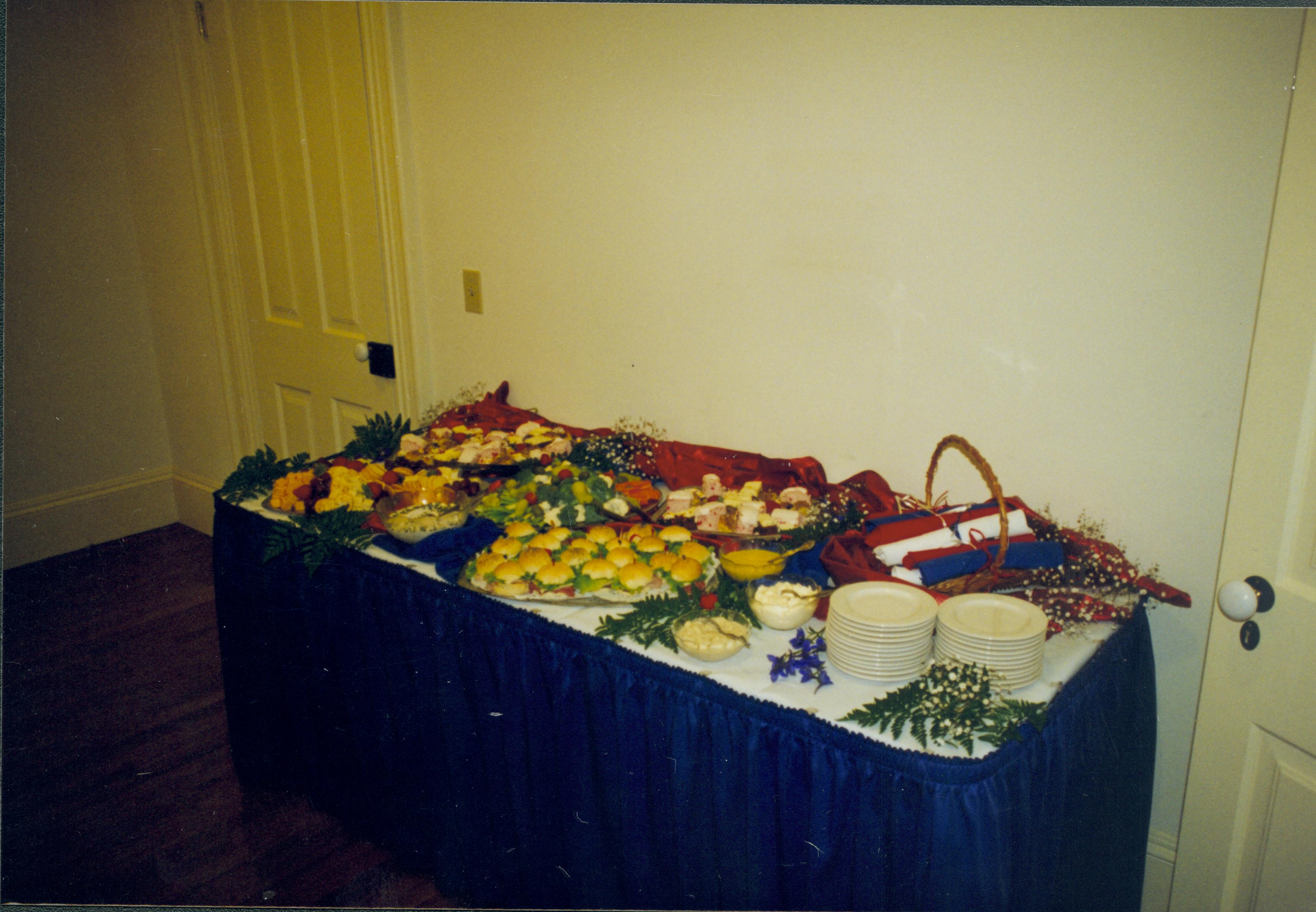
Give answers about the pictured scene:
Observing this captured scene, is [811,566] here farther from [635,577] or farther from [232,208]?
[232,208]

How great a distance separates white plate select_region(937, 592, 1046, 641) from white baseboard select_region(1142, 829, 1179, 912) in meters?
0.85

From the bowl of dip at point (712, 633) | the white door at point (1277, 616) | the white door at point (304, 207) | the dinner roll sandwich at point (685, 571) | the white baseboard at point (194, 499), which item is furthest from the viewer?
the white baseboard at point (194, 499)

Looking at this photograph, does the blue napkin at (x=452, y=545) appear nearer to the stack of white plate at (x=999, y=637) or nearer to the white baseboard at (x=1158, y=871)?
the stack of white plate at (x=999, y=637)

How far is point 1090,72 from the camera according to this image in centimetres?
171

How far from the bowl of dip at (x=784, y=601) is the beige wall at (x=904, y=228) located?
0.60 metres

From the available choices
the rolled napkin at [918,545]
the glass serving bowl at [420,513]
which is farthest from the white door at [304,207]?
the rolled napkin at [918,545]

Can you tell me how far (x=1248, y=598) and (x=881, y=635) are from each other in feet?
1.90

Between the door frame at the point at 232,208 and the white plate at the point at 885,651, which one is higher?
the door frame at the point at 232,208

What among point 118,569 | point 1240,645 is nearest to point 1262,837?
point 1240,645

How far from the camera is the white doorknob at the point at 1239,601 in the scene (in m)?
1.38

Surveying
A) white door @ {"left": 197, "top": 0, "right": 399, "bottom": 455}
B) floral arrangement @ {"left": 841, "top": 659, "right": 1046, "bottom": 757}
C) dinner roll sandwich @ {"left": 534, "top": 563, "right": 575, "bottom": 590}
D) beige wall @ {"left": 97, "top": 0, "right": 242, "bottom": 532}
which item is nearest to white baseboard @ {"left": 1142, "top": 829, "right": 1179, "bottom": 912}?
floral arrangement @ {"left": 841, "top": 659, "right": 1046, "bottom": 757}

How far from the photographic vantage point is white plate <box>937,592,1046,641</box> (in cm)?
145

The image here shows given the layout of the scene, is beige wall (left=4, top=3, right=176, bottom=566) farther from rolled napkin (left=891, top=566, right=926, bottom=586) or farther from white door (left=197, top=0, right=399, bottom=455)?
rolled napkin (left=891, top=566, right=926, bottom=586)

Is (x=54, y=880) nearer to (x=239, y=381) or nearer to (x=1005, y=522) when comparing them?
(x=239, y=381)
